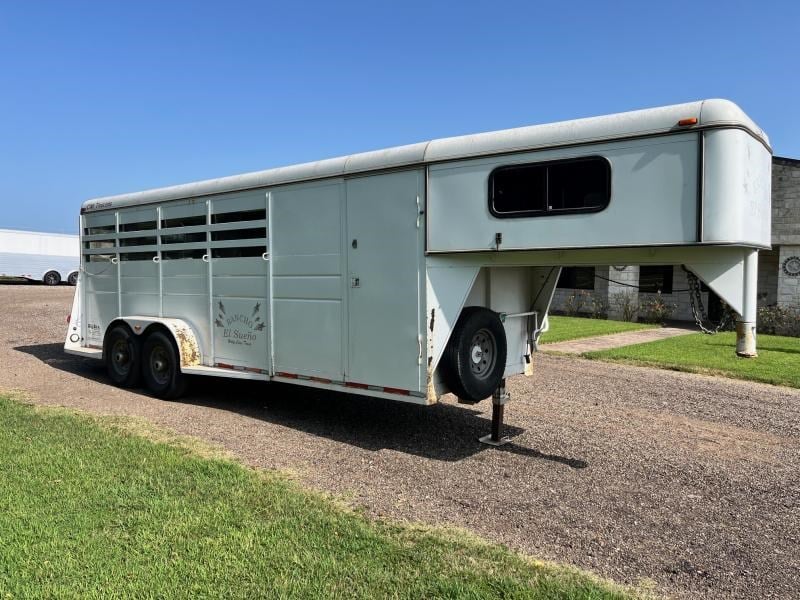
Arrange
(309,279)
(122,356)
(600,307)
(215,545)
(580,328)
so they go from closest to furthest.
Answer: (215,545), (309,279), (122,356), (580,328), (600,307)

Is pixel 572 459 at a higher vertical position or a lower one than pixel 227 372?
lower

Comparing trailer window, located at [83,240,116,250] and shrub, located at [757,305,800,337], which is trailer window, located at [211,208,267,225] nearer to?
trailer window, located at [83,240,116,250]

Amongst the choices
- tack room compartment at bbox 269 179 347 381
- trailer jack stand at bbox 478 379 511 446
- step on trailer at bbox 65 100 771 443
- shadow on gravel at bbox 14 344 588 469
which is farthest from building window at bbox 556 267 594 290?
tack room compartment at bbox 269 179 347 381

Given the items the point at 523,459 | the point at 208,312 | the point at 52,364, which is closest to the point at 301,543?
the point at 523,459

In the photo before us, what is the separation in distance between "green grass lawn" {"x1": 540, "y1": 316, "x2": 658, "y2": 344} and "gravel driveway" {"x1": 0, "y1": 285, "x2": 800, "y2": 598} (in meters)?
4.60

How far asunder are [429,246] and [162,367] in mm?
4339

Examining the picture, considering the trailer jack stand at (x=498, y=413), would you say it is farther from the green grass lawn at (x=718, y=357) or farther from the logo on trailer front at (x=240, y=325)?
the green grass lawn at (x=718, y=357)

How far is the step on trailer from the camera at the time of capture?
4.47m

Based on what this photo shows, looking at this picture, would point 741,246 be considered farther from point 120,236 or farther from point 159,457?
point 120,236

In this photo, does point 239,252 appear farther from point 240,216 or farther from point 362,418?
point 362,418

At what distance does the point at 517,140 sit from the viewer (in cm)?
505

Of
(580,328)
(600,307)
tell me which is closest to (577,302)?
(600,307)

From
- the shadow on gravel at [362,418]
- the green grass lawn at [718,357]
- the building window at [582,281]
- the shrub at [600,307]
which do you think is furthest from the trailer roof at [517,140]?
the shrub at [600,307]

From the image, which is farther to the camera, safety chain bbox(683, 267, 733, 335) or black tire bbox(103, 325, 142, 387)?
black tire bbox(103, 325, 142, 387)
